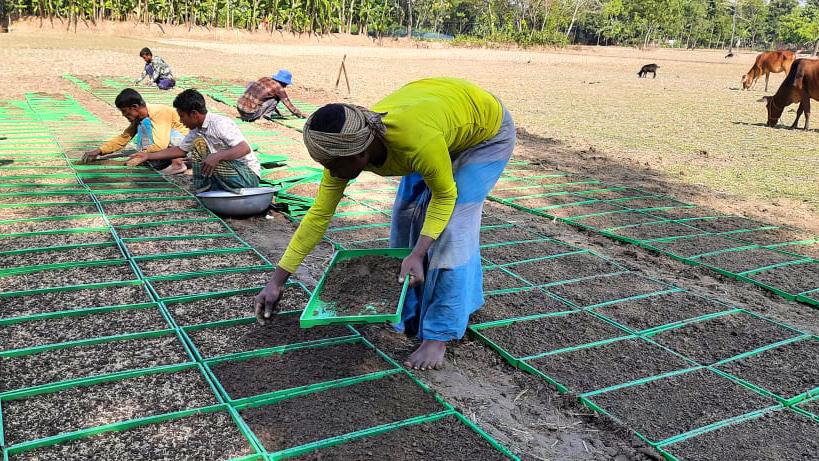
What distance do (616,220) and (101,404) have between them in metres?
3.60

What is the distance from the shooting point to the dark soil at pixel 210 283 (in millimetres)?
2965

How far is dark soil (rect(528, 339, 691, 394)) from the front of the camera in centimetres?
238

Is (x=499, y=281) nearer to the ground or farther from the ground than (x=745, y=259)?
nearer to the ground

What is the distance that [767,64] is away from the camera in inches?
625

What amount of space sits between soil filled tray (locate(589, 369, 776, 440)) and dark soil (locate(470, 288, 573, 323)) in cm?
70

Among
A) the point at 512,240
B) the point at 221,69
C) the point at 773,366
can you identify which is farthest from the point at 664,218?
the point at 221,69

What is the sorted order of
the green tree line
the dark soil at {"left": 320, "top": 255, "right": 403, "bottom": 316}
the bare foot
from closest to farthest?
the dark soil at {"left": 320, "top": 255, "right": 403, "bottom": 316} → the bare foot → the green tree line

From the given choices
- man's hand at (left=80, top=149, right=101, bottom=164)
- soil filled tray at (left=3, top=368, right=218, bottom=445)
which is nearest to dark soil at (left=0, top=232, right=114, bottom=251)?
man's hand at (left=80, top=149, right=101, bottom=164)

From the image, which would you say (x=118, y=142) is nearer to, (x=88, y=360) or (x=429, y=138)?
(x=88, y=360)

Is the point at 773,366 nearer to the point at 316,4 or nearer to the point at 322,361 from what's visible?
the point at 322,361

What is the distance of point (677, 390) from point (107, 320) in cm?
234

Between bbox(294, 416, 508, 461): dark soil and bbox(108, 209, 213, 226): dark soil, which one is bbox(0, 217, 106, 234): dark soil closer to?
bbox(108, 209, 213, 226): dark soil

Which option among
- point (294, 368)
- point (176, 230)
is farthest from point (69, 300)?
point (294, 368)

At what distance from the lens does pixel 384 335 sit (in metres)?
2.64
